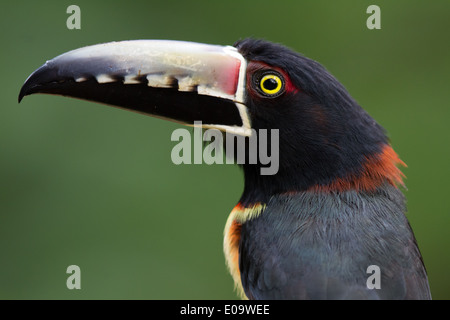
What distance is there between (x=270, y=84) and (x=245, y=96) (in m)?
0.10

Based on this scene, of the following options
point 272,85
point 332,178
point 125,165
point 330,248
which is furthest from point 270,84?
point 125,165

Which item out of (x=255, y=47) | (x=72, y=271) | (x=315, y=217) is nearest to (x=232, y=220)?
(x=315, y=217)

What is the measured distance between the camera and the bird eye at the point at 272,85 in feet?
8.75

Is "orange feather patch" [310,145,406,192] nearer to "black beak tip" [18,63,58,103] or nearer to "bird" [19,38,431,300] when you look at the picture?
"bird" [19,38,431,300]

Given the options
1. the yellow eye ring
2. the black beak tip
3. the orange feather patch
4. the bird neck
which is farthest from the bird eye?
the black beak tip

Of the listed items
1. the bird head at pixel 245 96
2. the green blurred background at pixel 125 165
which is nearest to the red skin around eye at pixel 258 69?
the bird head at pixel 245 96

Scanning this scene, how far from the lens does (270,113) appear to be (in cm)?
Result: 268

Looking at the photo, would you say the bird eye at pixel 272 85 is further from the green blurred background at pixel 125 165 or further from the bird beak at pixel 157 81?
the green blurred background at pixel 125 165

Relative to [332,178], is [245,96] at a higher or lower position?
higher

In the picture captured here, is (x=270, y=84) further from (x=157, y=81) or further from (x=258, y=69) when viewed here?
(x=157, y=81)

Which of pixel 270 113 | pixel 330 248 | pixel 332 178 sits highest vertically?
pixel 270 113

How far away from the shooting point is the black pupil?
8.75 feet

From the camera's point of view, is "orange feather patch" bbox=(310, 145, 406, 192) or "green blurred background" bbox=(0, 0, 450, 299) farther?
"green blurred background" bbox=(0, 0, 450, 299)

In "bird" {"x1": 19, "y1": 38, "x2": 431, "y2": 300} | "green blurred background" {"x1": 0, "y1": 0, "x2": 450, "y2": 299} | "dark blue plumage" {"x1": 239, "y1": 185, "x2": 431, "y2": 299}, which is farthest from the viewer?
"green blurred background" {"x1": 0, "y1": 0, "x2": 450, "y2": 299}
